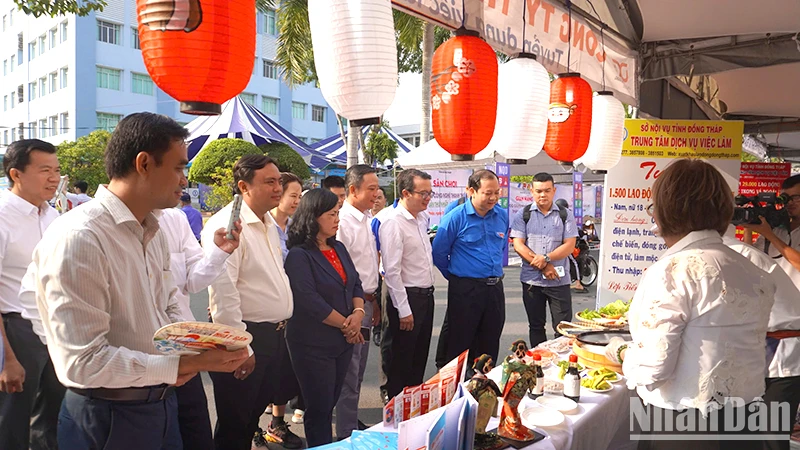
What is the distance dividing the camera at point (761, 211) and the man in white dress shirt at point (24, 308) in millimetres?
3894

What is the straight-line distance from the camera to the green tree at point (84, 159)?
19.9 metres

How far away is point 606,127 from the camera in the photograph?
418 centimetres

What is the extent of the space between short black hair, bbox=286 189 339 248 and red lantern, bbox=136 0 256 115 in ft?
4.64

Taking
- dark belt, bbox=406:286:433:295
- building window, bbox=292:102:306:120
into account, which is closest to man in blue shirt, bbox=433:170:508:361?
dark belt, bbox=406:286:433:295

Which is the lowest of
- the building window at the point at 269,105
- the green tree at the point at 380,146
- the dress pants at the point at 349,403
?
the dress pants at the point at 349,403

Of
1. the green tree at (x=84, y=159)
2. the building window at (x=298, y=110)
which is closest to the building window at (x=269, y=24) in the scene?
the building window at (x=298, y=110)

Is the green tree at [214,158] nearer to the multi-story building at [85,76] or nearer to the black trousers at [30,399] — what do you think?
the multi-story building at [85,76]

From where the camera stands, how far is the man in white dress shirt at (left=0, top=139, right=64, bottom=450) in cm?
273

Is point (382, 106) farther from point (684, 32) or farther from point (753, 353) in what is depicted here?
point (684, 32)

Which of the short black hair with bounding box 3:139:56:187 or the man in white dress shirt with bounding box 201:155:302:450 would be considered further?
the short black hair with bounding box 3:139:56:187

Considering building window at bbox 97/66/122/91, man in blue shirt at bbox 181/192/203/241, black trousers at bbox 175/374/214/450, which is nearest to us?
black trousers at bbox 175/374/214/450

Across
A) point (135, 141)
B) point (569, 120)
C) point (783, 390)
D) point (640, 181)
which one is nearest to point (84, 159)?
point (640, 181)

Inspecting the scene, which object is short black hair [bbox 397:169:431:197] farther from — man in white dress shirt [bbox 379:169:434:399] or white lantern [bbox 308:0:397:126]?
white lantern [bbox 308:0:397:126]

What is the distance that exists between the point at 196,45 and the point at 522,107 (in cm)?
205
